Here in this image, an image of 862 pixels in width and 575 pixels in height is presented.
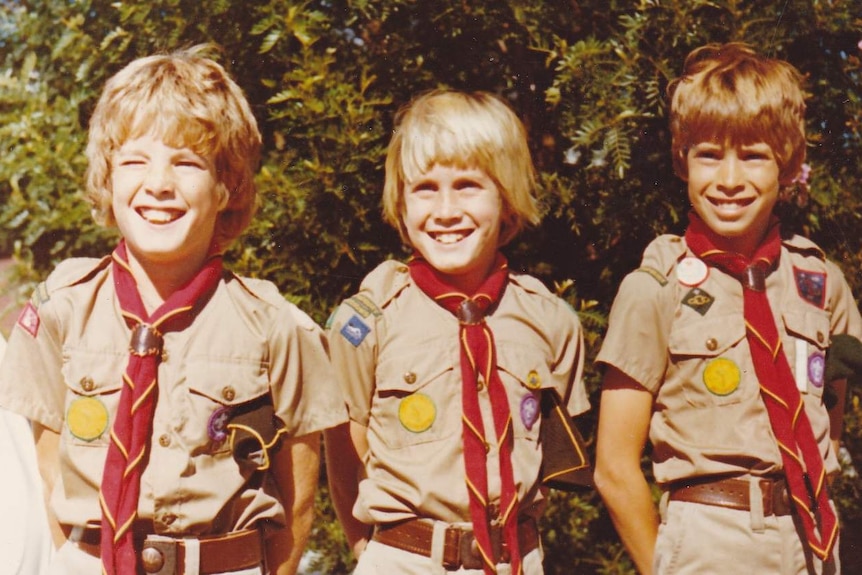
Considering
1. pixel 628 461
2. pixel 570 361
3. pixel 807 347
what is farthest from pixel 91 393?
pixel 807 347

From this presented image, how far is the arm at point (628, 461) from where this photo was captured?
3.45m

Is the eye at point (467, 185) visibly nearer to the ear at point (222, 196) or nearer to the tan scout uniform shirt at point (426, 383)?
the tan scout uniform shirt at point (426, 383)

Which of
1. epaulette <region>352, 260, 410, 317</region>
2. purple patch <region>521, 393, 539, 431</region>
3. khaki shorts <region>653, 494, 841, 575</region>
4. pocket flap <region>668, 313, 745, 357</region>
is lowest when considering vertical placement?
khaki shorts <region>653, 494, 841, 575</region>

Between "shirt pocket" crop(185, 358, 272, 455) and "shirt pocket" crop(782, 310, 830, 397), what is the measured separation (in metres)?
1.63

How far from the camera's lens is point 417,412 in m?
3.27

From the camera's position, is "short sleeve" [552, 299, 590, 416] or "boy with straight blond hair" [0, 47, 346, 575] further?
"short sleeve" [552, 299, 590, 416]

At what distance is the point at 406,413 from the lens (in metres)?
A: 3.27

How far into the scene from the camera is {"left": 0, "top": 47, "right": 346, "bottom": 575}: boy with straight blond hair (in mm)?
2982

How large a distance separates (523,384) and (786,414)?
0.78m

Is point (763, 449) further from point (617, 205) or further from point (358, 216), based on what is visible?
point (358, 216)

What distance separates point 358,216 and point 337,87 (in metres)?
0.46

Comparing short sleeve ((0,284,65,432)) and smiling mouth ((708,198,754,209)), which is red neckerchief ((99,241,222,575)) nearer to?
short sleeve ((0,284,65,432))

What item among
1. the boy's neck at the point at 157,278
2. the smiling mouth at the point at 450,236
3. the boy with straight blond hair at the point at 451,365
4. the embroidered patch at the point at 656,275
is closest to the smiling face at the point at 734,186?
the embroidered patch at the point at 656,275

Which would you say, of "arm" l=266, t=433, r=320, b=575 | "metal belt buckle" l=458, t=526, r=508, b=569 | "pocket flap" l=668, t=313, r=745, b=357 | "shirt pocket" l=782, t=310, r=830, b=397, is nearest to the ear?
"arm" l=266, t=433, r=320, b=575
